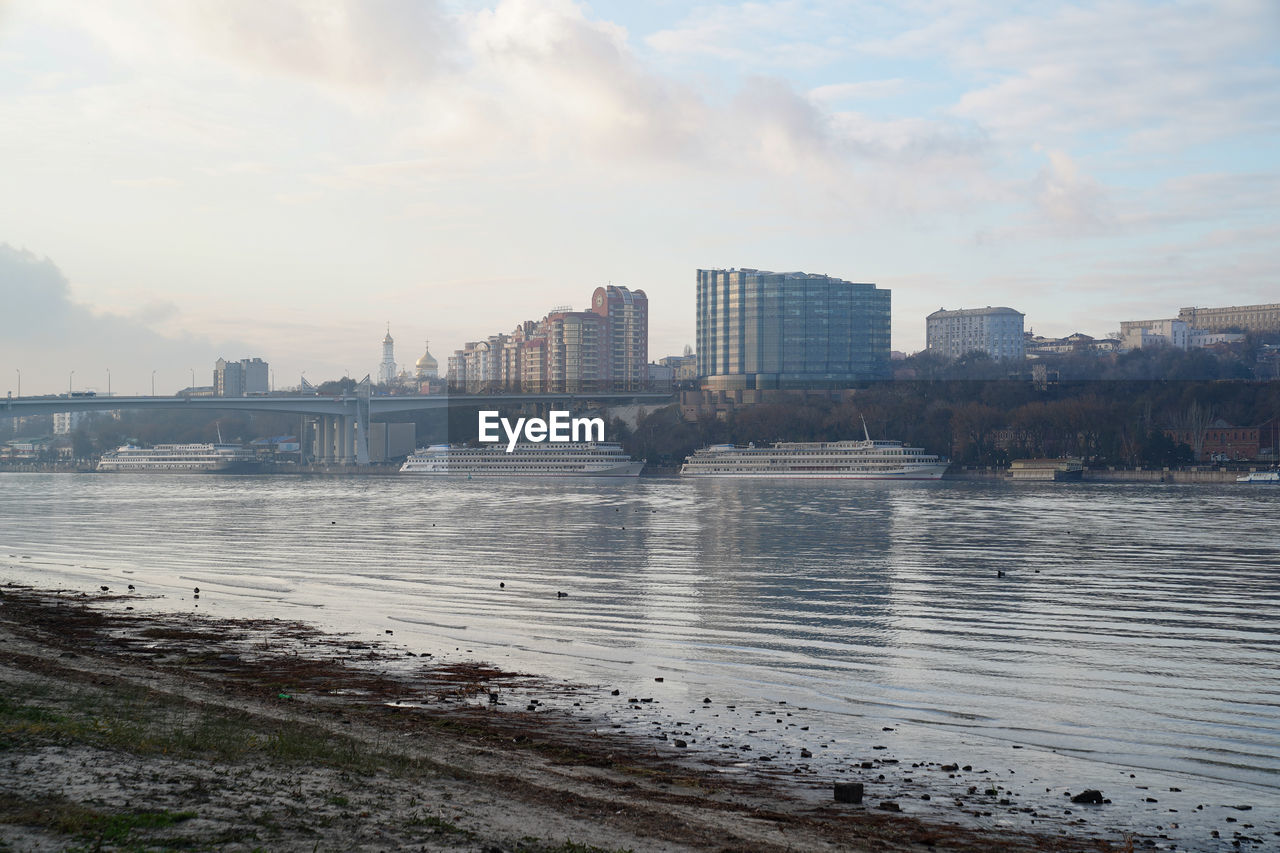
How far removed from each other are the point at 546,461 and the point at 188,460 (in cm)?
6359

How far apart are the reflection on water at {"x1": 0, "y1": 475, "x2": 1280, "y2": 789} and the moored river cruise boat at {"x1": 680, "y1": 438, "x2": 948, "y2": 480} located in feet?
186

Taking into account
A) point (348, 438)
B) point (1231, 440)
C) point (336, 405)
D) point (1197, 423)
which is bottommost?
point (1231, 440)

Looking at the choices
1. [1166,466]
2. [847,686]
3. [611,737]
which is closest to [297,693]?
[611,737]

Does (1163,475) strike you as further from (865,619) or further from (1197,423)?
(865,619)

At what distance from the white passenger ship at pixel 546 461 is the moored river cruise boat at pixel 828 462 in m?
14.5

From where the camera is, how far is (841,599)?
27828 millimetres

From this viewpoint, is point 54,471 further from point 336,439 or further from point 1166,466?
point 1166,466

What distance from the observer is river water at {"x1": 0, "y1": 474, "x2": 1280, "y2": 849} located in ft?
42.7

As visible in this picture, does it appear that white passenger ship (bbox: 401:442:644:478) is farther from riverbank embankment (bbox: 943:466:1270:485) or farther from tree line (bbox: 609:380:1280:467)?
riverbank embankment (bbox: 943:466:1270:485)

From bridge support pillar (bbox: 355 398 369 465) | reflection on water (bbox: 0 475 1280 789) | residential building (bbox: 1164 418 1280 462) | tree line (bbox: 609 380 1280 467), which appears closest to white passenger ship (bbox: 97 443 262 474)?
bridge support pillar (bbox: 355 398 369 465)

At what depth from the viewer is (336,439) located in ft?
564

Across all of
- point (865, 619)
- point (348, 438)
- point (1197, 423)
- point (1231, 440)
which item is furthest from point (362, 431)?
point (865, 619)

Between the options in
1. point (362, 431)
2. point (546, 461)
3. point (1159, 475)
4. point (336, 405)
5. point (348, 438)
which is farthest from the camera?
point (348, 438)

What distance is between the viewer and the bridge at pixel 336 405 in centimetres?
13762
